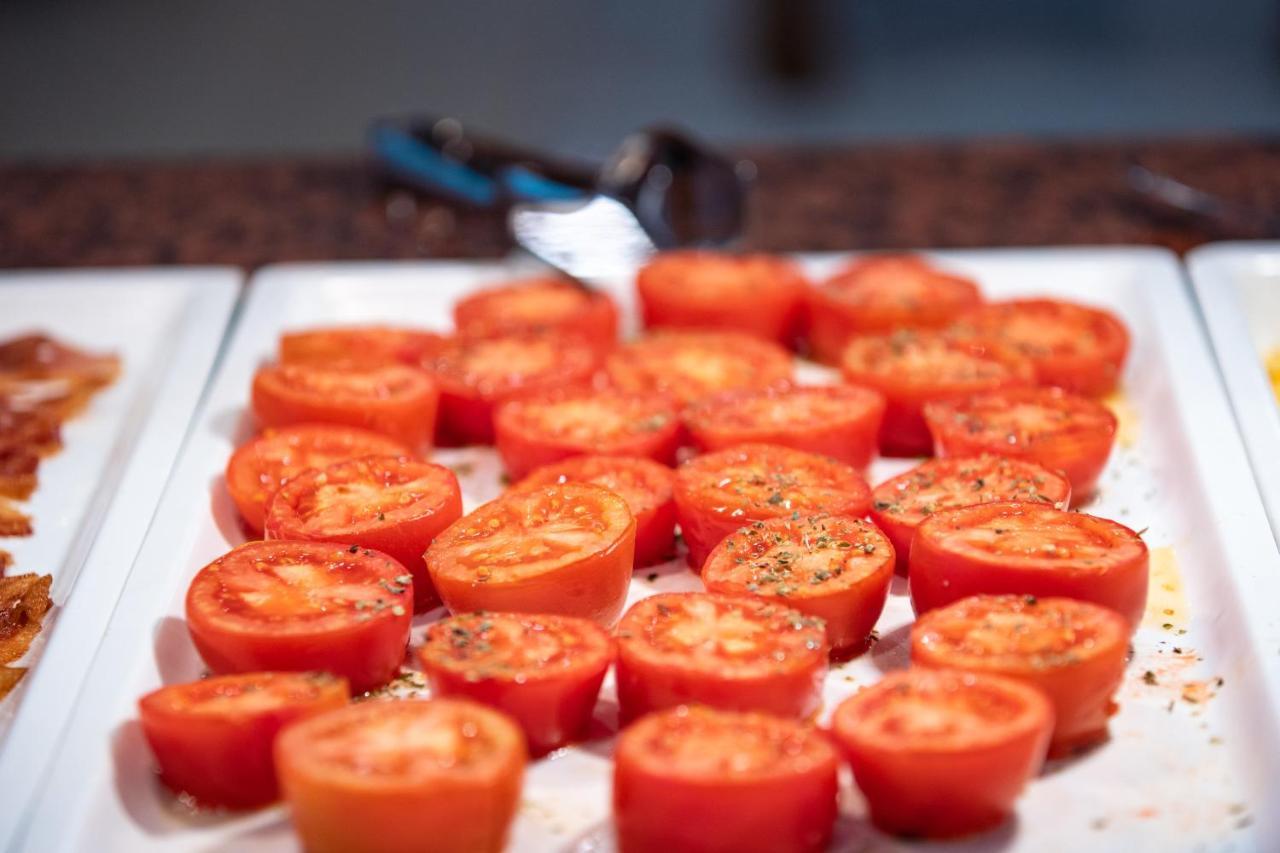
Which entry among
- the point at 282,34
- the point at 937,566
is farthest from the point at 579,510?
the point at 282,34

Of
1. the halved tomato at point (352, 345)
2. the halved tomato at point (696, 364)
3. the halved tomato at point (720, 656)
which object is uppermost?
the halved tomato at point (696, 364)

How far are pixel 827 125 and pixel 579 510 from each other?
4775mm

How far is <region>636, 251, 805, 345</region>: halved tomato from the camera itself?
3.03 meters

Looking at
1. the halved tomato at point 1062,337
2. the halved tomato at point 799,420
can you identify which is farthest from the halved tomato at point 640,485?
the halved tomato at point 1062,337

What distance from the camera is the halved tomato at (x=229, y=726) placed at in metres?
1.76

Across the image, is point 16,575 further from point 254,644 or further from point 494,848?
point 494,848

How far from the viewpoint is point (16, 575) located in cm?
231

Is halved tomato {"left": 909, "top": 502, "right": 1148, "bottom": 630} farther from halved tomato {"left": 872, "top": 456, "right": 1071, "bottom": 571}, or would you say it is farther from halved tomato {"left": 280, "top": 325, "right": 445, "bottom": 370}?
halved tomato {"left": 280, "top": 325, "right": 445, "bottom": 370}

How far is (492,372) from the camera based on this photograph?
2797 mm

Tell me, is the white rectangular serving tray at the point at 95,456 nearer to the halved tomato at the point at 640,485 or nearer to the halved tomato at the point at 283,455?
the halved tomato at the point at 283,455

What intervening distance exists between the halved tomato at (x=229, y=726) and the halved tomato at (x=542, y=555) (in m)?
0.29

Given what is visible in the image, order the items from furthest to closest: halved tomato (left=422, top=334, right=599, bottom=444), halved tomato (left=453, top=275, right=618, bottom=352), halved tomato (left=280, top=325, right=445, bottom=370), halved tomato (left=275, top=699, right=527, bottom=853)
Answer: halved tomato (left=453, top=275, right=618, bottom=352) < halved tomato (left=280, top=325, right=445, bottom=370) < halved tomato (left=422, top=334, right=599, bottom=444) < halved tomato (left=275, top=699, right=527, bottom=853)

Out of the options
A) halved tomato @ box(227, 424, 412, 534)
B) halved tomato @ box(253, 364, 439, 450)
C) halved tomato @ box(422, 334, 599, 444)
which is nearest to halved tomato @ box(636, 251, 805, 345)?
halved tomato @ box(422, 334, 599, 444)

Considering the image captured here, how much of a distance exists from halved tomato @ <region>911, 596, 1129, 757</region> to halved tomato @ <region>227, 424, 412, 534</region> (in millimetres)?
972
